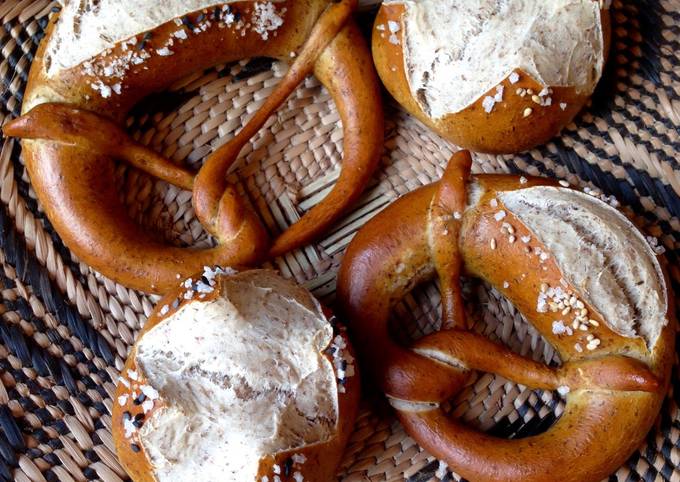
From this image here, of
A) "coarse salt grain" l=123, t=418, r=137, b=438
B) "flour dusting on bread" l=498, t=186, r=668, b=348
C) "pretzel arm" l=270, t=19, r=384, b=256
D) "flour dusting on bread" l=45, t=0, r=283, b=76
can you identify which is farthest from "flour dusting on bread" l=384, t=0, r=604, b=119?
"coarse salt grain" l=123, t=418, r=137, b=438

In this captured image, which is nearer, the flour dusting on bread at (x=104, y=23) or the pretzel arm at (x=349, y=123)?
the flour dusting on bread at (x=104, y=23)

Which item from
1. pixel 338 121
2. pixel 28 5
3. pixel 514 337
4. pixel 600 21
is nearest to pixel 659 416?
pixel 514 337

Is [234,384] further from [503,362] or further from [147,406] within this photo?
[503,362]

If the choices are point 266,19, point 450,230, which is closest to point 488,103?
point 450,230

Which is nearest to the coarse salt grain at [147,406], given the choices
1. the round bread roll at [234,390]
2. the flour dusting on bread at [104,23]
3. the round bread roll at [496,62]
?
the round bread roll at [234,390]

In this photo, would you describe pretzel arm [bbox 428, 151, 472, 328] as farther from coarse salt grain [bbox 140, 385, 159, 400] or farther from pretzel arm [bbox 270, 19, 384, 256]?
coarse salt grain [bbox 140, 385, 159, 400]

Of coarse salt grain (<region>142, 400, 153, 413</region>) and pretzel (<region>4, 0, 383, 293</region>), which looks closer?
coarse salt grain (<region>142, 400, 153, 413</region>)

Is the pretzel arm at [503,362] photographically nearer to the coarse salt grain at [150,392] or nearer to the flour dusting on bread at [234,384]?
the flour dusting on bread at [234,384]

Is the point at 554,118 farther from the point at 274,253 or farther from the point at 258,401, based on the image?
the point at 258,401
